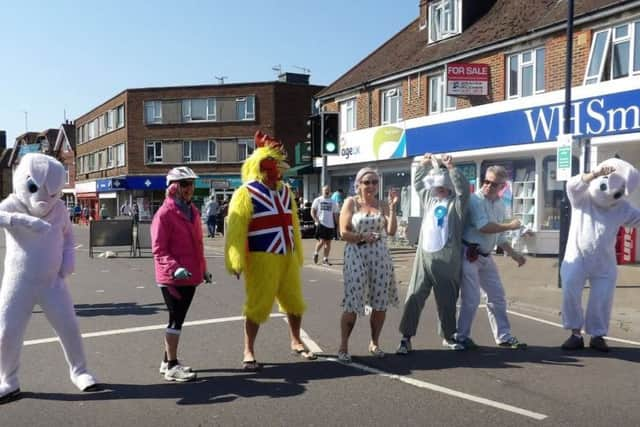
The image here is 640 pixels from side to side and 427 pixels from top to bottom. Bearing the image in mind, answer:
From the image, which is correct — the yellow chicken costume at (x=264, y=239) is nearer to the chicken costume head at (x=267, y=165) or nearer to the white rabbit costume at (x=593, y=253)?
the chicken costume head at (x=267, y=165)

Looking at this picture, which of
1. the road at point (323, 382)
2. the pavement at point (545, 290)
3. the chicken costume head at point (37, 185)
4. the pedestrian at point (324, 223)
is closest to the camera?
the road at point (323, 382)

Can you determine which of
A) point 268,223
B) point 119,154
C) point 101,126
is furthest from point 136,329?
point 101,126

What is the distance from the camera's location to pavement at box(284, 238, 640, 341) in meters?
7.87

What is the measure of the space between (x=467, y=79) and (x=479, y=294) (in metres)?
12.0

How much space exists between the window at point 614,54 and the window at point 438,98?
16.3ft

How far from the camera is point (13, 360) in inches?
187

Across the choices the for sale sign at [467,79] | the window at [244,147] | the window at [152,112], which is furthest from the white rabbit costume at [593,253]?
the window at [152,112]

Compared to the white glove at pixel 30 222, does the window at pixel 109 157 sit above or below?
above

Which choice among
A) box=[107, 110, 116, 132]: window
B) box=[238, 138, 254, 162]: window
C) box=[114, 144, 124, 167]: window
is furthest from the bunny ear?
box=[107, 110, 116, 132]: window

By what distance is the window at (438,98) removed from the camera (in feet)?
61.7

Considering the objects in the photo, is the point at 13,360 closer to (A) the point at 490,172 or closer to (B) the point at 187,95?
(A) the point at 490,172

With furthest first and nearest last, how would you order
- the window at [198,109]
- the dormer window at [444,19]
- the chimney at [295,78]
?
the chimney at [295,78] < the window at [198,109] < the dormer window at [444,19]

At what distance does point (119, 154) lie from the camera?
4741 cm

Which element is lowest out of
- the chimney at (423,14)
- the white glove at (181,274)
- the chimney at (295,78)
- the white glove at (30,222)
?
the white glove at (181,274)
